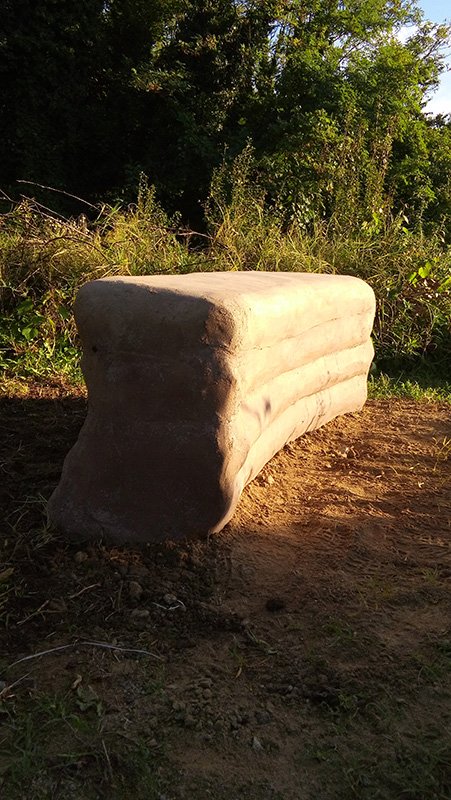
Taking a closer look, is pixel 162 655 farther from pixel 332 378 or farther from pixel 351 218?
pixel 351 218

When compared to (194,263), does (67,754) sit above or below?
below

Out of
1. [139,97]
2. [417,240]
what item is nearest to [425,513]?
[417,240]

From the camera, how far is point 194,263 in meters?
5.57

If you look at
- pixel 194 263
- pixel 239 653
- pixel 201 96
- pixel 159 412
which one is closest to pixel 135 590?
pixel 239 653

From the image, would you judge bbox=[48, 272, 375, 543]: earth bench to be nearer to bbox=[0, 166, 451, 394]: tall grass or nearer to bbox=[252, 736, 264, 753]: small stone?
bbox=[252, 736, 264, 753]: small stone

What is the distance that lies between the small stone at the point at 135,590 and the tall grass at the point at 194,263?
2.41 metres

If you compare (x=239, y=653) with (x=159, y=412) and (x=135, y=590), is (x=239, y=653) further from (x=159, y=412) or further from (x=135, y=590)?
(x=159, y=412)

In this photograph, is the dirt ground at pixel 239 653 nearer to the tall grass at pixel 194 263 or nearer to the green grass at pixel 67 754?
the green grass at pixel 67 754

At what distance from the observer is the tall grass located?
5051 mm

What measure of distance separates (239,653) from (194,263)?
3.97 meters

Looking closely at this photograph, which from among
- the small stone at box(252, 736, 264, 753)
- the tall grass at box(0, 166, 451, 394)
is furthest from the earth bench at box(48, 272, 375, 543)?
the tall grass at box(0, 166, 451, 394)

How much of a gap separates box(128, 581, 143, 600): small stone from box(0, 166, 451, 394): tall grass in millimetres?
2411

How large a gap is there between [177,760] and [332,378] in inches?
104

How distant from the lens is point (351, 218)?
714 cm
